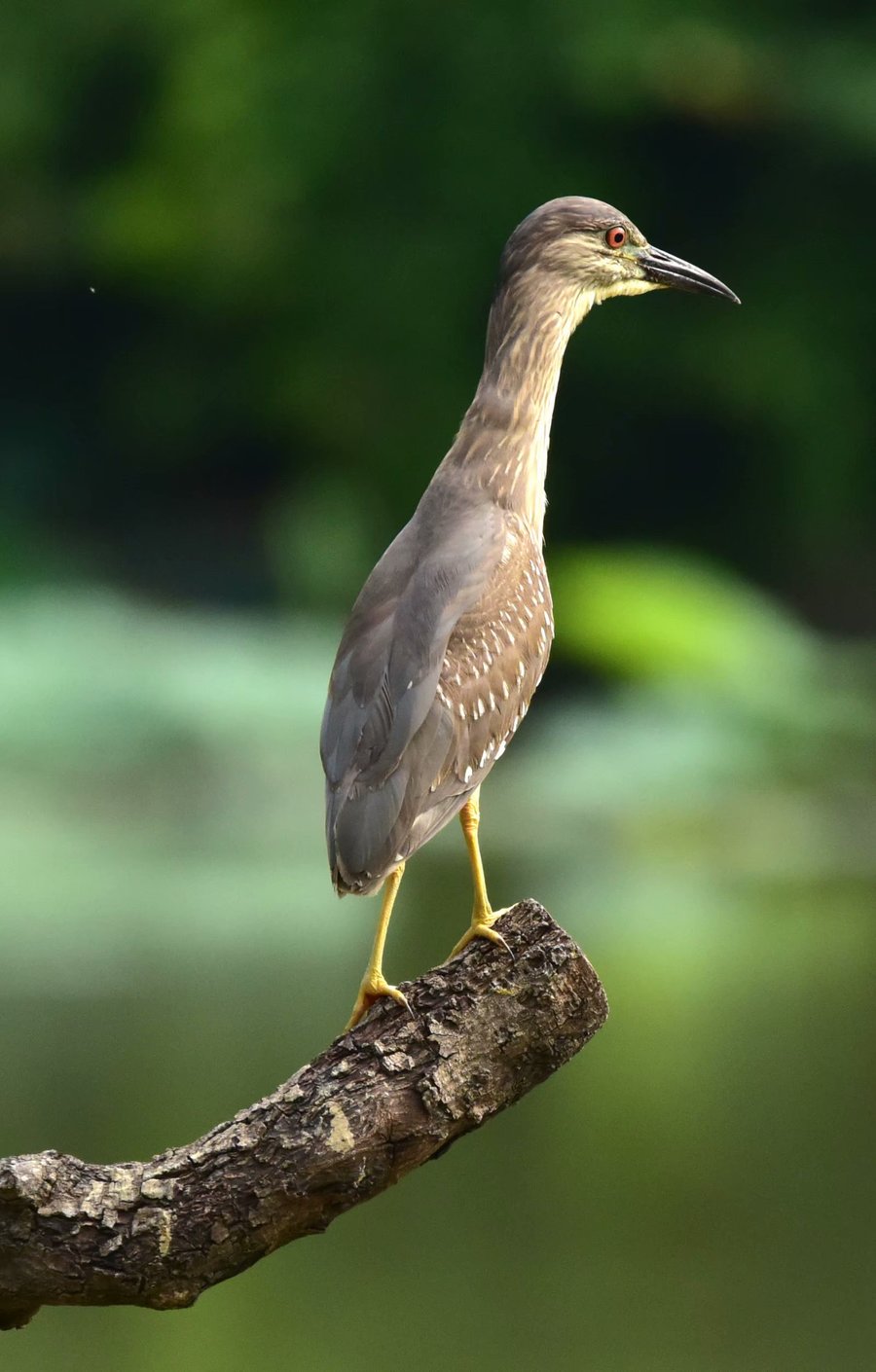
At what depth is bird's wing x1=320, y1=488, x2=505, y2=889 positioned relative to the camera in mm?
2096

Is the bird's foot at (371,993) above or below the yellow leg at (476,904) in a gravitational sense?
below

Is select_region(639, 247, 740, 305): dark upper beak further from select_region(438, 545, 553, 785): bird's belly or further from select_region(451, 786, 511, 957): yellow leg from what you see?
select_region(451, 786, 511, 957): yellow leg

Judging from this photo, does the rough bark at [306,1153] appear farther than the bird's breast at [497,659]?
No

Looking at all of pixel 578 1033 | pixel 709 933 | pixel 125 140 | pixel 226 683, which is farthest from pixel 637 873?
pixel 578 1033

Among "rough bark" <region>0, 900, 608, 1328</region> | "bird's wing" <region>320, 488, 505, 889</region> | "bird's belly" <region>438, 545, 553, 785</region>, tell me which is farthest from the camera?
"bird's belly" <region>438, 545, 553, 785</region>

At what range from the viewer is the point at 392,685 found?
7.14 feet

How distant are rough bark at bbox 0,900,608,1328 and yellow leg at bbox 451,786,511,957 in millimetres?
41

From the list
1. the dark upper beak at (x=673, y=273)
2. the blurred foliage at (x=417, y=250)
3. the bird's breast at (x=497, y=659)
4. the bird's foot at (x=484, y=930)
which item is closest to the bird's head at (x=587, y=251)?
the dark upper beak at (x=673, y=273)

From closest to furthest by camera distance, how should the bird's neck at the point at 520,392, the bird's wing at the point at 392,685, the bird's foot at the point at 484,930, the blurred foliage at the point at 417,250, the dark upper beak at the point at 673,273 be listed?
the bird's foot at the point at 484,930
the bird's wing at the point at 392,685
the bird's neck at the point at 520,392
the dark upper beak at the point at 673,273
the blurred foliage at the point at 417,250

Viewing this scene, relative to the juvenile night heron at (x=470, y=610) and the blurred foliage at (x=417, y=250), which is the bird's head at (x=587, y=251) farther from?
the blurred foliage at (x=417, y=250)

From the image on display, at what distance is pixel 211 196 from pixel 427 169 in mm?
1026

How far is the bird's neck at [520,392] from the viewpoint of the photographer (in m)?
2.39

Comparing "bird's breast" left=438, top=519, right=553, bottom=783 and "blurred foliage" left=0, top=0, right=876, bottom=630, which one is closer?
"bird's breast" left=438, top=519, right=553, bottom=783

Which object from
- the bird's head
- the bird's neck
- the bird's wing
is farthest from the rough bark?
the bird's head
